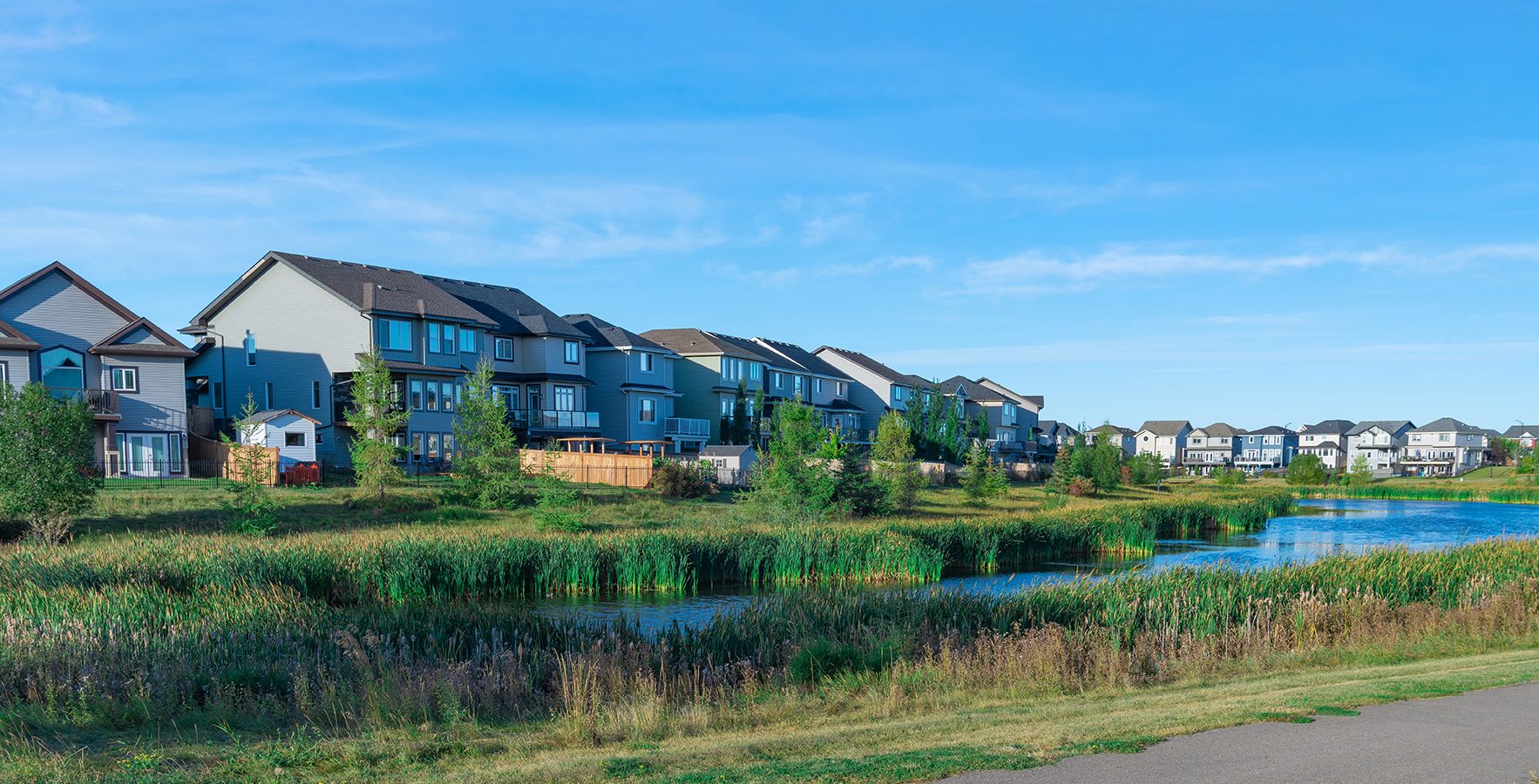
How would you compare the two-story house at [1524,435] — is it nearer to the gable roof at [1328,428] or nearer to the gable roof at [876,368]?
the gable roof at [1328,428]

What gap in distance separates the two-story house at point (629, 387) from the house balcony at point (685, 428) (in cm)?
5

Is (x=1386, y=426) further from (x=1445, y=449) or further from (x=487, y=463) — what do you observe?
(x=487, y=463)

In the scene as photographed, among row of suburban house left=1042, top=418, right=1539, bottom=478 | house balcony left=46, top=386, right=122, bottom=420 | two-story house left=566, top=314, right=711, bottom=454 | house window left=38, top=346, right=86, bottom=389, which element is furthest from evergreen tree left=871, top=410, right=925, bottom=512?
row of suburban house left=1042, top=418, right=1539, bottom=478

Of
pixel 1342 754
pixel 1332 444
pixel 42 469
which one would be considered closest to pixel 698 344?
pixel 42 469

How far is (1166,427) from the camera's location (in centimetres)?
14862

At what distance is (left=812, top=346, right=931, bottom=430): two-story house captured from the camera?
88.4 meters

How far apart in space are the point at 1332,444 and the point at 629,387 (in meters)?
125

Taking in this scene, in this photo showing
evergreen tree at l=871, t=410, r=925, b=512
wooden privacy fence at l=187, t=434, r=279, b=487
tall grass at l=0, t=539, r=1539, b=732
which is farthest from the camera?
evergreen tree at l=871, t=410, r=925, b=512

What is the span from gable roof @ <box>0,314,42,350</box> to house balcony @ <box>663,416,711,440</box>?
106ft

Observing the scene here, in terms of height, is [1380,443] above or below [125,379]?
below

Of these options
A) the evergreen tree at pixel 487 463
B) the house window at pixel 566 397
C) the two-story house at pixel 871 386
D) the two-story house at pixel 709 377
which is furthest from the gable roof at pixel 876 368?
the evergreen tree at pixel 487 463

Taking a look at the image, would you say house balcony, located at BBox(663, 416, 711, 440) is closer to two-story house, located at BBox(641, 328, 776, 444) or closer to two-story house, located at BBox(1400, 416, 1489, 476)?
two-story house, located at BBox(641, 328, 776, 444)

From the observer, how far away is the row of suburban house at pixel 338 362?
41281 mm


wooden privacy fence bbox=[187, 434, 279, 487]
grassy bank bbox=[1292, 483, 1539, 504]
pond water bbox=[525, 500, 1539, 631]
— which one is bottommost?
grassy bank bbox=[1292, 483, 1539, 504]
